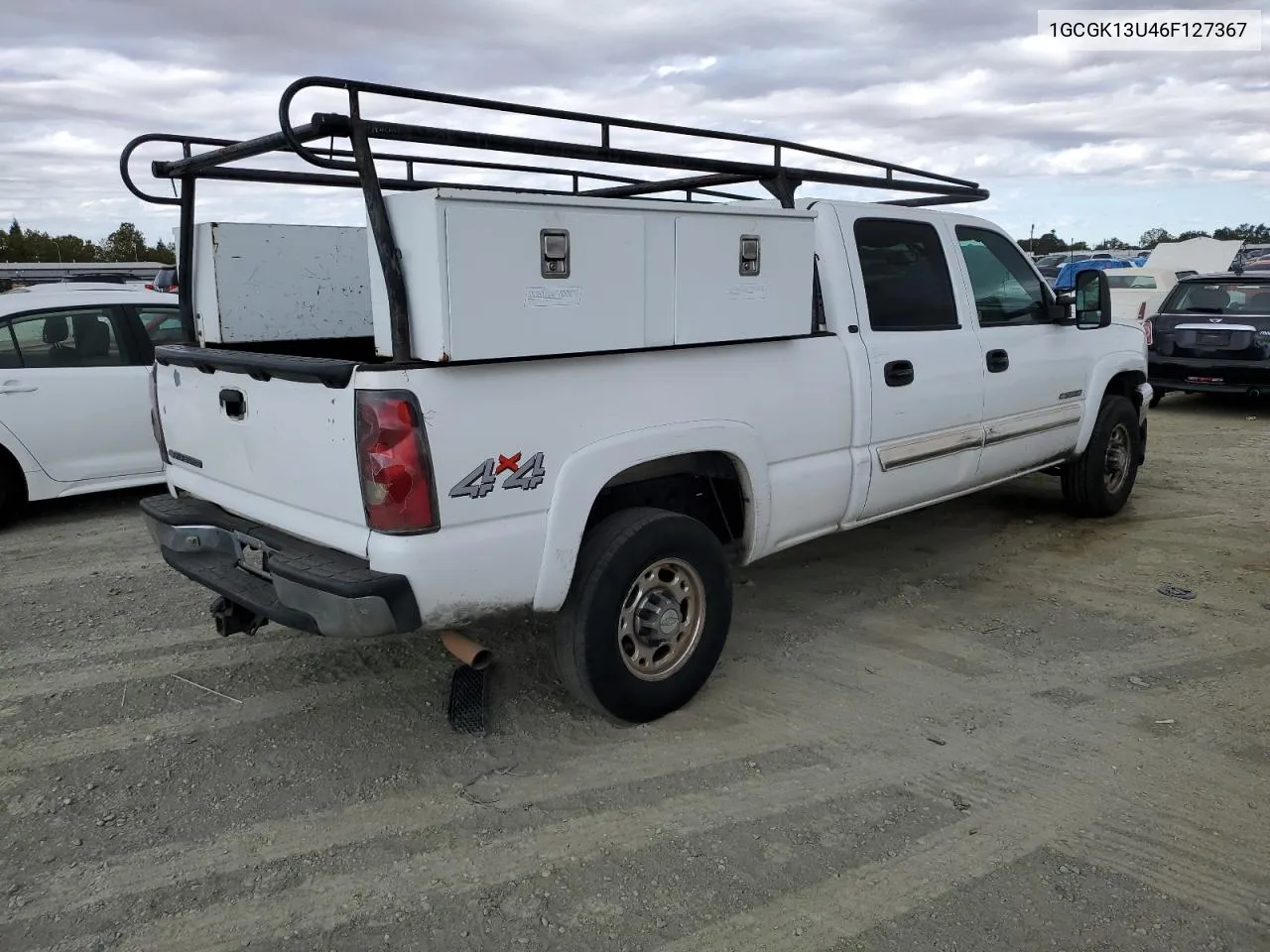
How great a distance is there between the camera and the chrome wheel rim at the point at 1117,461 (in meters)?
6.49

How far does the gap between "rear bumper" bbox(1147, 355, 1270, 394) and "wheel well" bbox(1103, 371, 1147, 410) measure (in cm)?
508

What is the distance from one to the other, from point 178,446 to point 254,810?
1.55m

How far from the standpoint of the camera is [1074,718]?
376 cm

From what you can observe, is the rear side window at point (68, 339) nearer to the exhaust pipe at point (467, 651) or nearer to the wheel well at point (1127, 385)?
the exhaust pipe at point (467, 651)

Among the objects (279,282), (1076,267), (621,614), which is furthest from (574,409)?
(1076,267)

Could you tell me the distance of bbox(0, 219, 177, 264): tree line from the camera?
123 feet

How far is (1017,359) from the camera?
209 inches

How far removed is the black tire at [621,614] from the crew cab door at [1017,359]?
216cm

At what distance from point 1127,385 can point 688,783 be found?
15.5 ft

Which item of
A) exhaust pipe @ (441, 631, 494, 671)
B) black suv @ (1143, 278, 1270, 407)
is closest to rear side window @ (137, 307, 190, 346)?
exhaust pipe @ (441, 631, 494, 671)

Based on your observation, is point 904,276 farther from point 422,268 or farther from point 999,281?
point 422,268

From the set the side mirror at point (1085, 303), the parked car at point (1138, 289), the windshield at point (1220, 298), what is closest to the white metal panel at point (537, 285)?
the side mirror at point (1085, 303)

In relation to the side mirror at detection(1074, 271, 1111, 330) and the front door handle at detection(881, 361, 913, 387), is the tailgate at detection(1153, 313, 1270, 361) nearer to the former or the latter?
the side mirror at detection(1074, 271, 1111, 330)

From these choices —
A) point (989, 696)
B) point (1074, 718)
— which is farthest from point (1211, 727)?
point (989, 696)
